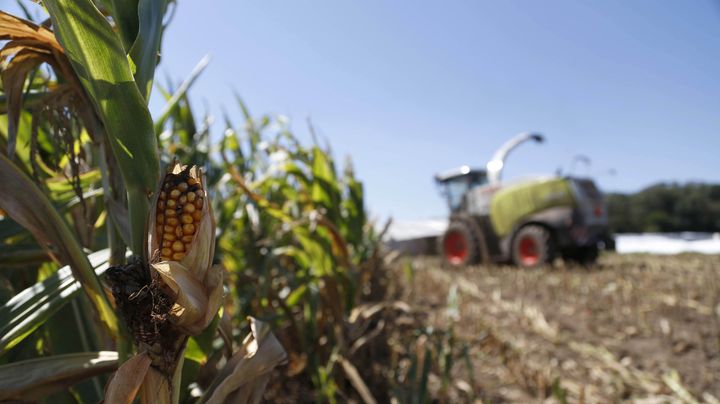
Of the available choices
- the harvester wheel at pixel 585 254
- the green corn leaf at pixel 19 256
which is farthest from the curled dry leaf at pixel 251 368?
the harvester wheel at pixel 585 254

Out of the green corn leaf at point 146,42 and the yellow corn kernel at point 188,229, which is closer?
the yellow corn kernel at point 188,229

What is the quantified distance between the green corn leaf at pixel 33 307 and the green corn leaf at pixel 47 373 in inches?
1.5

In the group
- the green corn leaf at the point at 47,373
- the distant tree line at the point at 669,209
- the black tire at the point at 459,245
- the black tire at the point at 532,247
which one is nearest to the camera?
the green corn leaf at the point at 47,373

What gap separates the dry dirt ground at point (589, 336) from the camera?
2051 mm

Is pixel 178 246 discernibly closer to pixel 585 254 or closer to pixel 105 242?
pixel 105 242

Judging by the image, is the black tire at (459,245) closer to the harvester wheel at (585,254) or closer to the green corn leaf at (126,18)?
the harvester wheel at (585,254)

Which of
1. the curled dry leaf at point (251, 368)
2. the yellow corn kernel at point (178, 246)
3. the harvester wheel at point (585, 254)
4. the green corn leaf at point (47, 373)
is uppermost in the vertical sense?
the yellow corn kernel at point (178, 246)

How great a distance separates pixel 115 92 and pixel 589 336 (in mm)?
3039

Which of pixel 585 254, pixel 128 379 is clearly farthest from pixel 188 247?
pixel 585 254

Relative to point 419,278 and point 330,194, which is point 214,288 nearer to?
point 330,194

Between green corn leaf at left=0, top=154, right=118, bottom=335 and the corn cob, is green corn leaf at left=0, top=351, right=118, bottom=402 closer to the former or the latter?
green corn leaf at left=0, top=154, right=118, bottom=335

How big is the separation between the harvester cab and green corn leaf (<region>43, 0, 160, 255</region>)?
18.4 ft

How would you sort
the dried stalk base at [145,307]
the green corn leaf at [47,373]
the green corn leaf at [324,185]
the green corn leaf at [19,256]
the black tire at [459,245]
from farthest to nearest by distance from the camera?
the black tire at [459,245]
the green corn leaf at [324,185]
the green corn leaf at [19,256]
the green corn leaf at [47,373]
the dried stalk base at [145,307]

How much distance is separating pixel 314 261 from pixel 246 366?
134 cm
